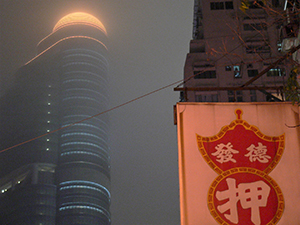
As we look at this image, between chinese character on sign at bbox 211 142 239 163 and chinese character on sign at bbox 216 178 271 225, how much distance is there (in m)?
0.36

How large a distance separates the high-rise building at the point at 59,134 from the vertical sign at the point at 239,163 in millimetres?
69855

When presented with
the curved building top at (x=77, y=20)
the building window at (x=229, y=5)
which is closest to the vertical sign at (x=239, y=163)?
the building window at (x=229, y=5)

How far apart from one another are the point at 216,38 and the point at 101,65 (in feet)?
321

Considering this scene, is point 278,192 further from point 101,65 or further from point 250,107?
point 101,65

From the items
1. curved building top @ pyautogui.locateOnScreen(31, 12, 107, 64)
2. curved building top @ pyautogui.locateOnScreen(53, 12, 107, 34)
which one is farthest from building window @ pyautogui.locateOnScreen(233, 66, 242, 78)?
curved building top @ pyautogui.locateOnScreen(53, 12, 107, 34)

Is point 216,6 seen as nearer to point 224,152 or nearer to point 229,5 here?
point 229,5

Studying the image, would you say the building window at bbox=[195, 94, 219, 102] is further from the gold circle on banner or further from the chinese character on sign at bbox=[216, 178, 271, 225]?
the chinese character on sign at bbox=[216, 178, 271, 225]

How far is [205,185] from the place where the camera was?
6648mm

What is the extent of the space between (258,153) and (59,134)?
355 ft

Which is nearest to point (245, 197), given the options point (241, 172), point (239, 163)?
point (241, 172)

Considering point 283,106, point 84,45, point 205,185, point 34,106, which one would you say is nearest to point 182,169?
point 205,185

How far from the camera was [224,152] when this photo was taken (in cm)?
683

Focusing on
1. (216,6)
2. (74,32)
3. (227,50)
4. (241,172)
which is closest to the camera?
(241,172)

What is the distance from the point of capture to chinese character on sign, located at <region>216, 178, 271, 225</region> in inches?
254
